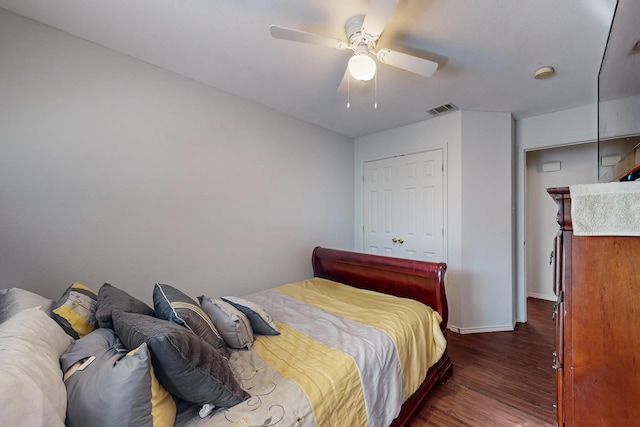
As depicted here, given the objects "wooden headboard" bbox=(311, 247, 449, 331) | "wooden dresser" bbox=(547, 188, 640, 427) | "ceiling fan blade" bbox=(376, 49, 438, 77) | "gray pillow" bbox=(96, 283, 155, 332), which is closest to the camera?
"wooden dresser" bbox=(547, 188, 640, 427)

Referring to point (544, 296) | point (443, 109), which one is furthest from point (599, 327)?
point (544, 296)

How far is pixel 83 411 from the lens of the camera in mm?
722

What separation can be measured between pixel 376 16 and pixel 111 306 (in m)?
1.85

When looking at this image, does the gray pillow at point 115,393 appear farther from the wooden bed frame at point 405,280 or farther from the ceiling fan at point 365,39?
the ceiling fan at point 365,39

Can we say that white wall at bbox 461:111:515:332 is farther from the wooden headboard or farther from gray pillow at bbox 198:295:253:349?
gray pillow at bbox 198:295:253:349

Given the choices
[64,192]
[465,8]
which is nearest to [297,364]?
[64,192]

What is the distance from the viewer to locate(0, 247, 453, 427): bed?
2.37 feet

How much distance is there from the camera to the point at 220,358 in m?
1.01

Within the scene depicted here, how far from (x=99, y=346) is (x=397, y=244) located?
9.86ft

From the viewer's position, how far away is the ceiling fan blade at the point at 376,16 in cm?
116

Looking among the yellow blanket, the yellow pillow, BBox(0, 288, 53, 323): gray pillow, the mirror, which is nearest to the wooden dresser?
the mirror

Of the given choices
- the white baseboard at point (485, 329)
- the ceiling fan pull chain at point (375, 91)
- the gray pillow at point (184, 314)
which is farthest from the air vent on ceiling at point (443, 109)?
the gray pillow at point (184, 314)

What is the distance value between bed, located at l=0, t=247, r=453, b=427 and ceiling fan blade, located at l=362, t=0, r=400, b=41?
157 cm

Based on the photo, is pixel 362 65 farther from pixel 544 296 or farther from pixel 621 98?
pixel 544 296
